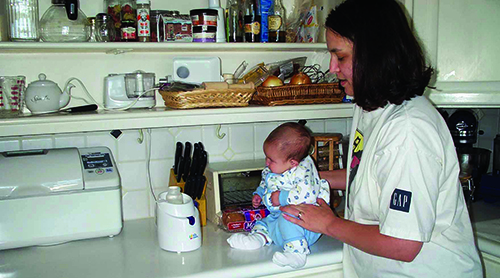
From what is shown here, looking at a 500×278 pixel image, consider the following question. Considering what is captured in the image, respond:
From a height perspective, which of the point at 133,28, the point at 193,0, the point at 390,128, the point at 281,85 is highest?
the point at 193,0

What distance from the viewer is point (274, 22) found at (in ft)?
5.35

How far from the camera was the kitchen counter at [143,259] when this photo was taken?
4.08ft

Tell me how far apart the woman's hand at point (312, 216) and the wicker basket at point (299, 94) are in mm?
418

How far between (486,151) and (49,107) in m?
1.80

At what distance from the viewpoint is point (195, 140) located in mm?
1783

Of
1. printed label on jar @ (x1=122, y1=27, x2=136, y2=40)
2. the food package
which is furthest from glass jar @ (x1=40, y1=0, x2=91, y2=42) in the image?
the food package

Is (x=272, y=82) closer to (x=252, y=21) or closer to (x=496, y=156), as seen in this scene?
(x=252, y=21)

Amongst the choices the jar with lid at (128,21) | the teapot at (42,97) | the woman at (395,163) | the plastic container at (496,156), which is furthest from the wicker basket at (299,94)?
the plastic container at (496,156)

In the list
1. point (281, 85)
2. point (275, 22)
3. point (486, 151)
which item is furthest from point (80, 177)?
point (486, 151)

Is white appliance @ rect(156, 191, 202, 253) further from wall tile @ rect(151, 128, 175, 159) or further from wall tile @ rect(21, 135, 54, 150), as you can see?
wall tile @ rect(21, 135, 54, 150)

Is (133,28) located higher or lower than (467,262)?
higher

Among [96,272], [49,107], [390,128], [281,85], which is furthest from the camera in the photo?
[281,85]

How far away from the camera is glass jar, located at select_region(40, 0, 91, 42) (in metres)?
1.41

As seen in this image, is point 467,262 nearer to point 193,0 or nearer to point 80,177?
point 80,177
